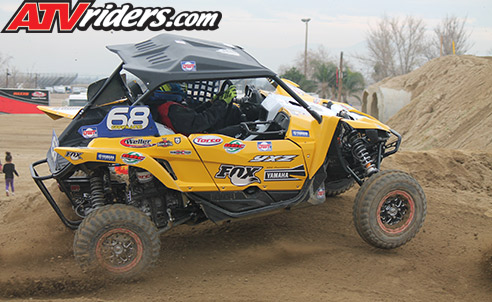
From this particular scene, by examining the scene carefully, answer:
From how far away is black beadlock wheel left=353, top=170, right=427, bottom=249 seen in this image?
5.32 meters

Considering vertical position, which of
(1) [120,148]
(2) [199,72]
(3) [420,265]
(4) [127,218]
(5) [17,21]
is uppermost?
(5) [17,21]

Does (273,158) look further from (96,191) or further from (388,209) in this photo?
(96,191)

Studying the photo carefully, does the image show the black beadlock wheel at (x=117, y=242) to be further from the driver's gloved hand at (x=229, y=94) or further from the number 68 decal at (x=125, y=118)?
the driver's gloved hand at (x=229, y=94)

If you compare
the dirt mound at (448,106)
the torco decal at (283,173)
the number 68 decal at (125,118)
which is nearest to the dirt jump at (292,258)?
the torco decal at (283,173)

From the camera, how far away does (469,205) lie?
7453 mm

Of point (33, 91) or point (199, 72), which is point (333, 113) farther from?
point (33, 91)

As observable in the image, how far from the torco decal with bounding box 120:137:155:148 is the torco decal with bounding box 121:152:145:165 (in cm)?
11

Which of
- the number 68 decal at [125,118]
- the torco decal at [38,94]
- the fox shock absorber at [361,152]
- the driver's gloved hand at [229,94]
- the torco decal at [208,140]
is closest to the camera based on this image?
the number 68 decal at [125,118]

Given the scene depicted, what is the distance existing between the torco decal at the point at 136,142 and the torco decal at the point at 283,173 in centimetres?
128

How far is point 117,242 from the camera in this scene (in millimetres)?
4820

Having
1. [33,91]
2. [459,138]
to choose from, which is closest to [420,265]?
[459,138]

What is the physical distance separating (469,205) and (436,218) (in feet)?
3.30

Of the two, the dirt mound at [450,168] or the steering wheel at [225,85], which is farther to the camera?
the dirt mound at [450,168]

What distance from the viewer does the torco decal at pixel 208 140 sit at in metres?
5.00
